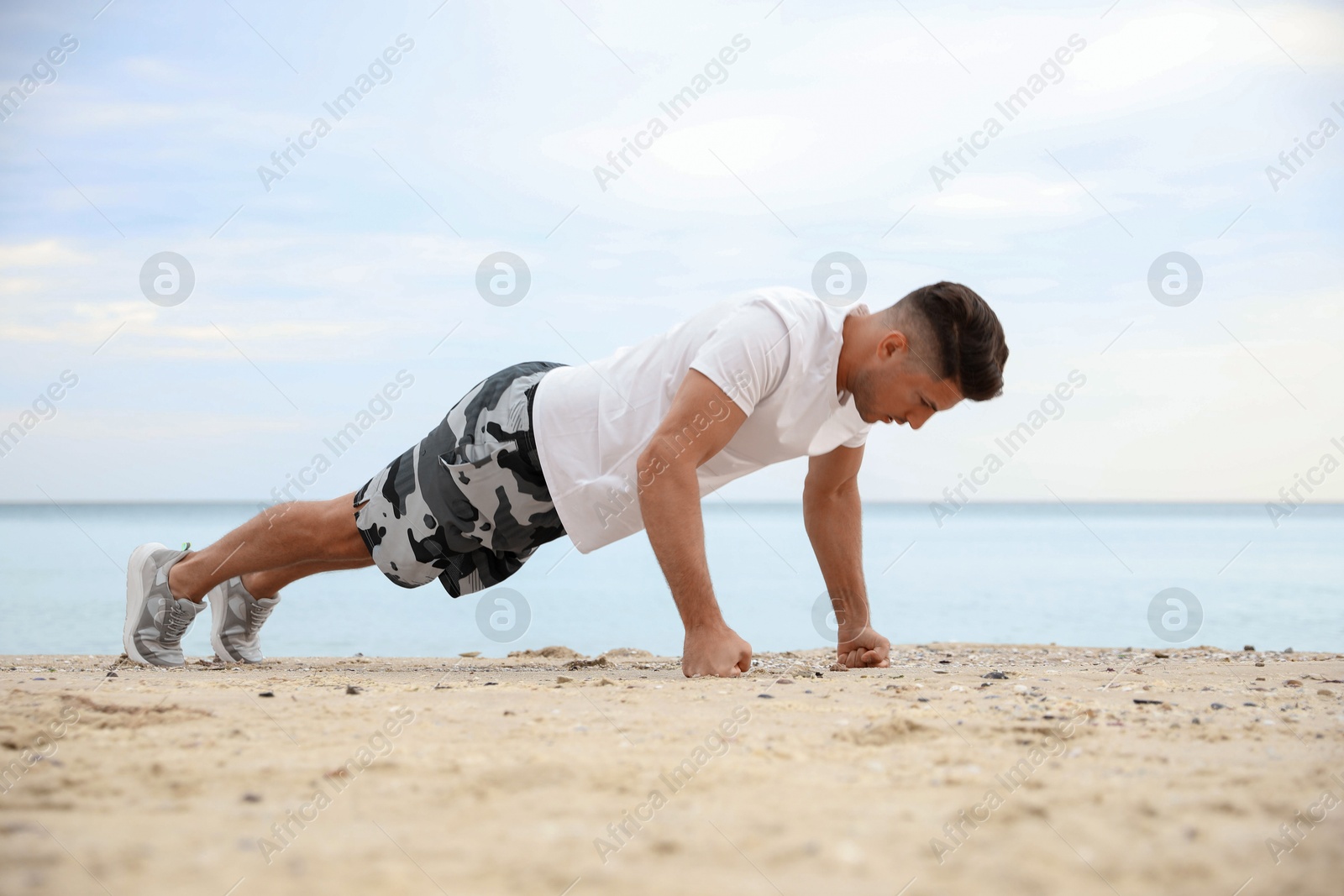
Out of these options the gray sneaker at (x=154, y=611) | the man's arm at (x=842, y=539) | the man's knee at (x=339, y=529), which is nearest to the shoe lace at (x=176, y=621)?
the gray sneaker at (x=154, y=611)

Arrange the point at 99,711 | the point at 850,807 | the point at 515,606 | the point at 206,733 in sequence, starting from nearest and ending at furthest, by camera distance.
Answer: the point at 850,807 → the point at 206,733 → the point at 99,711 → the point at 515,606

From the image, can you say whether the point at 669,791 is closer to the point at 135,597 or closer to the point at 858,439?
the point at 858,439

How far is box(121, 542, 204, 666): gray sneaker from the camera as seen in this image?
3.78 m

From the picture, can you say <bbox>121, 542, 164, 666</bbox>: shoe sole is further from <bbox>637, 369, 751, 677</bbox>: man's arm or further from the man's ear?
the man's ear

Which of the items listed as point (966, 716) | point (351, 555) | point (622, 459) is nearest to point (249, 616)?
point (351, 555)

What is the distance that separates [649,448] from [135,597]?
2.32m

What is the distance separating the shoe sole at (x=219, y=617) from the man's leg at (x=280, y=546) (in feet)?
0.50

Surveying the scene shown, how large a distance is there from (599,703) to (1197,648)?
3.98 metres

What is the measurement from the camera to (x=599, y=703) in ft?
8.32

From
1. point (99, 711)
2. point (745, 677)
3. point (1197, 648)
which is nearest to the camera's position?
point (99, 711)

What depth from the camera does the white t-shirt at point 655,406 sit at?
318cm

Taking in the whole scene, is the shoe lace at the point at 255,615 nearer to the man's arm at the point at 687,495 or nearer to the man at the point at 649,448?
the man at the point at 649,448

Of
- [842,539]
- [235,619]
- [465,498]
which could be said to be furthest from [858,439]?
[235,619]

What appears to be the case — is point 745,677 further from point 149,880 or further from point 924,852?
point 149,880
